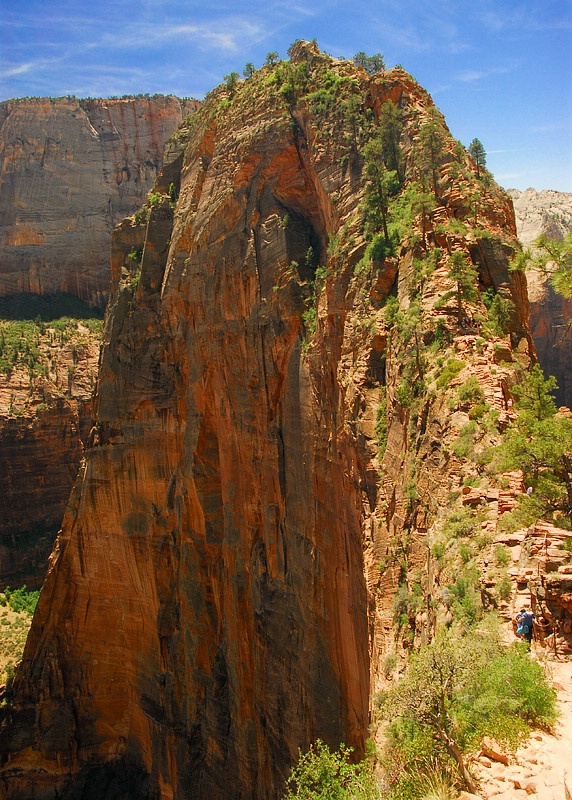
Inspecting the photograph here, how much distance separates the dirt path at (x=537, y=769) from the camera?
884 cm

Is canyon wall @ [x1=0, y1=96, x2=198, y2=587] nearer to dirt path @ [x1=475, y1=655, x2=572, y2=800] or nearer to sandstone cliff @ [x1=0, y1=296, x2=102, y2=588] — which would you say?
sandstone cliff @ [x1=0, y1=296, x2=102, y2=588]

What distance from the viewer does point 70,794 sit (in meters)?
42.4

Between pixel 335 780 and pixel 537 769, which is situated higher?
pixel 537 769

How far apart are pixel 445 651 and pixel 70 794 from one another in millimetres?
39521

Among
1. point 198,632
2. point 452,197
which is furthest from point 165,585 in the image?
point 452,197

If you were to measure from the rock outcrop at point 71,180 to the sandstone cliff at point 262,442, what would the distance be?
54933 millimetres

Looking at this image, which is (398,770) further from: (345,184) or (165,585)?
(165,585)

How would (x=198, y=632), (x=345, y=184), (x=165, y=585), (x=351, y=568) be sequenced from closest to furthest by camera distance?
(x=351, y=568), (x=345, y=184), (x=198, y=632), (x=165, y=585)

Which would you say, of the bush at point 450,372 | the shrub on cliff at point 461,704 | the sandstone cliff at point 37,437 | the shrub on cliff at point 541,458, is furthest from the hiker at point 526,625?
the sandstone cliff at point 37,437

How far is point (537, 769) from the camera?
9242mm

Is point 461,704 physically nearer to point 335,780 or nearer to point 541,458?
point 335,780

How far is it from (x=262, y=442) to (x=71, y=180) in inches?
3161

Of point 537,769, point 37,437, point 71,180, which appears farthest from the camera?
point 71,180

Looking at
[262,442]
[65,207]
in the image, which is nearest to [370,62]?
[262,442]
